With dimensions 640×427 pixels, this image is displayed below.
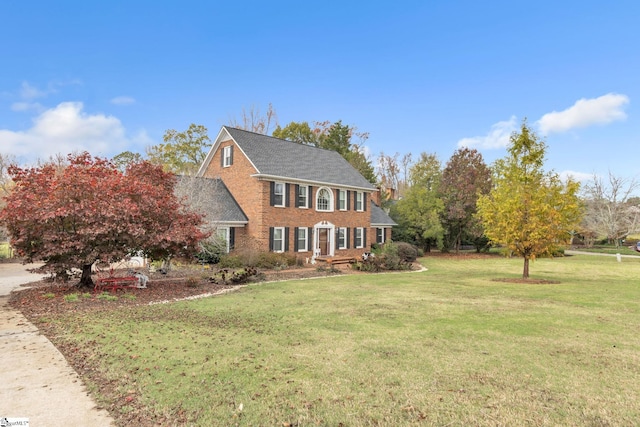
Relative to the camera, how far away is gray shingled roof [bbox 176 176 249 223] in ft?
62.8

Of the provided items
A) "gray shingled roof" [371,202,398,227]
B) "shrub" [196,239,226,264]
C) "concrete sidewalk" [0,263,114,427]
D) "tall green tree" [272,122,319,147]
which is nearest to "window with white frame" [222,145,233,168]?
"shrub" [196,239,226,264]

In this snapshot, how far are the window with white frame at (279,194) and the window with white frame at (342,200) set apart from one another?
498 centimetres

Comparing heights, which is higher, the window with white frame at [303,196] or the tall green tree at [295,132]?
the tall green tree at [295,132]

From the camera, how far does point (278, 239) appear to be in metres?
22.6

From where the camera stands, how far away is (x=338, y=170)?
27688 millimetres

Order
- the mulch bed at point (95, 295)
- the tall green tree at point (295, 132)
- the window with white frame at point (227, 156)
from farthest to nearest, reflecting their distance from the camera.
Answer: the tall green tree at point (295, 132) < the window with white frame at point (227, 156) < the mulch bed at point (95, 295)

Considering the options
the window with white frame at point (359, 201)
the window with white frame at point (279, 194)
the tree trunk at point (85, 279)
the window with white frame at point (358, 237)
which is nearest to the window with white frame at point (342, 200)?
the window with white frame at point (359, 201)

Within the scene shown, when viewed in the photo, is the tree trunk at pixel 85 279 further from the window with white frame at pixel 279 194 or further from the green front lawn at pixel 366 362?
the window with white frame at pixel 279 194

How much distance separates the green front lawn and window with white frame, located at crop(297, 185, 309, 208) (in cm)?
1450

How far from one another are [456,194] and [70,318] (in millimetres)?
31151

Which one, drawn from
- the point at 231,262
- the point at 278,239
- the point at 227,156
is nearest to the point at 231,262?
the point at 231,262

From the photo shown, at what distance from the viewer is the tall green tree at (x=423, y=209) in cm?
3259

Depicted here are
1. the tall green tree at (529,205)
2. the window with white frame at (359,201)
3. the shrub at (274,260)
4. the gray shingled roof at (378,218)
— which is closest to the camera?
the tall green tree at (529,205)

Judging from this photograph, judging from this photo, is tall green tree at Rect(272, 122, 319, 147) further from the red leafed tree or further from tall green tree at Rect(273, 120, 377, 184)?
the red leafed tree
